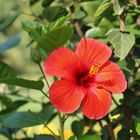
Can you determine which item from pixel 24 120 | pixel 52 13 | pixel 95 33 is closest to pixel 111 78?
pixel 24 120

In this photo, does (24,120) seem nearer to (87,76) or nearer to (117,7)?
(87,76)

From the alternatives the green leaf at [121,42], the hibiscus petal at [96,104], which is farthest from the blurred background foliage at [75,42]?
the hibiscus petal at [96,104]

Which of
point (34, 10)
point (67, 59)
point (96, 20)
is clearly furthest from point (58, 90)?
point (34, 10)

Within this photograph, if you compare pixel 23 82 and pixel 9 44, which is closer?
pixel 23 82

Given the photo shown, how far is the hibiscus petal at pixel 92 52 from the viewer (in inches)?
44.3

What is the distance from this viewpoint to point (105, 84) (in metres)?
1.14

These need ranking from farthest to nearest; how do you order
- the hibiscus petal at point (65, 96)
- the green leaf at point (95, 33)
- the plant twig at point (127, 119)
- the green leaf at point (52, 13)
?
the green leaf at point (52, 13) → the green leaf at point (95, 33) → the plant twig at point (127, 119) → the hibiscus petal at point (65, 96)

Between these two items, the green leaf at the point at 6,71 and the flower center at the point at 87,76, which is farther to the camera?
the green leaf at the point at 6,71

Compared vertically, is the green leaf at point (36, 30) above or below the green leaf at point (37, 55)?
above

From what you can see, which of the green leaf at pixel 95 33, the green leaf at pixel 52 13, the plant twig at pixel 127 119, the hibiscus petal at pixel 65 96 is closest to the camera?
the hibiscus petal at pixel 65 96

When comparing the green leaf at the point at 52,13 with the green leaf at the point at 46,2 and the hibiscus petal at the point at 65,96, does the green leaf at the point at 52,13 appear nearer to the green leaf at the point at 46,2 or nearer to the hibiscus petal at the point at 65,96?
the green leaf at the point at 46,2

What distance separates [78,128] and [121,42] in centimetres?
55

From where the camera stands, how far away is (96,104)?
109cm

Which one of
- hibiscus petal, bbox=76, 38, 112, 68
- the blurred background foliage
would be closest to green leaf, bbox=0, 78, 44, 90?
the blurred background foliage
